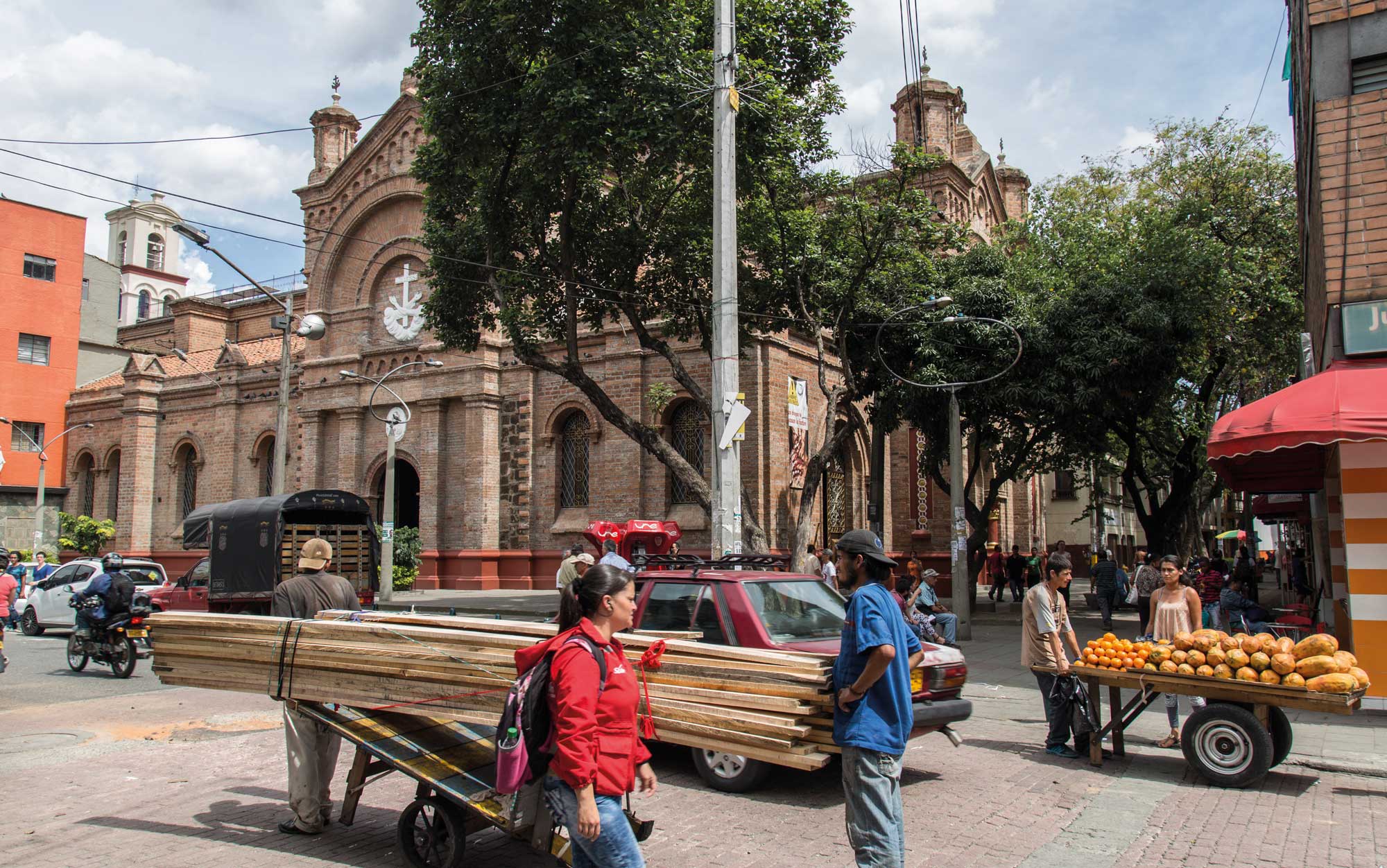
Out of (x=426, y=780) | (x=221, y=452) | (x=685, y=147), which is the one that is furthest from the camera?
(x=221, y=452)

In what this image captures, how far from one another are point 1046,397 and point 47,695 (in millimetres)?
17499

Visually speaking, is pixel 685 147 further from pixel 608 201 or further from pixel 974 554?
pixel 974 554

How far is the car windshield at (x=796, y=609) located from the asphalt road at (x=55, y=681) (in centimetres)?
895

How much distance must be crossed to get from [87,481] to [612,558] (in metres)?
38.0

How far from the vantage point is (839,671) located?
4211 millimetres

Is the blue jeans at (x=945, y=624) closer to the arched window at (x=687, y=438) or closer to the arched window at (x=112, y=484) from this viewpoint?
the arched window at (x=687, y=438)

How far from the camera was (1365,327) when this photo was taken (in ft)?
34.0

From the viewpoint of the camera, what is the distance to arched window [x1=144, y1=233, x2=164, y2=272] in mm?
77875

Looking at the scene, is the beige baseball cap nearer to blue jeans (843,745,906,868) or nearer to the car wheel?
blue jeans (843,745,906,868)

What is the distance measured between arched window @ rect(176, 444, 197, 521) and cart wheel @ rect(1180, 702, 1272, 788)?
36814 mm

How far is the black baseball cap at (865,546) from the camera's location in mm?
4199

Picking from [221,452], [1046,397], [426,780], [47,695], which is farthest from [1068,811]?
[221,452]

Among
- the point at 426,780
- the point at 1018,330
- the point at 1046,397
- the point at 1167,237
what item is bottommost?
the point at 426,780

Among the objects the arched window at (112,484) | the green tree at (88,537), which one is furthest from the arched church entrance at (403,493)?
the arched window at (112,484)
